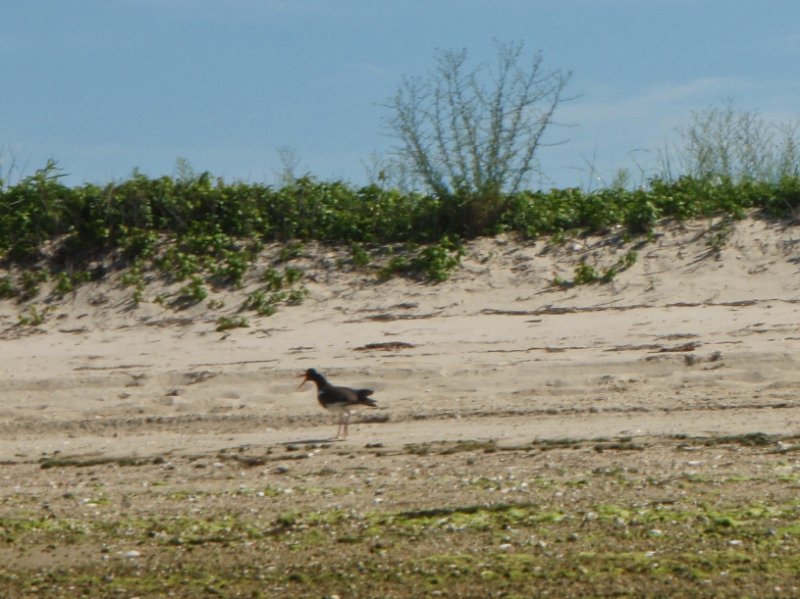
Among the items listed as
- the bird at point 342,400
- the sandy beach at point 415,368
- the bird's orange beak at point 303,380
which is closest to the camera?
the sandy beach at point 415,368

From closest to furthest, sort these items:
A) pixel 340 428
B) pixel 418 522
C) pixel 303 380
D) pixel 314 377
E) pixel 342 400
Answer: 1. pixel 418 522
2. pixel 342 400
3. pixel 340 428
4. pixel 314 377
5. pixel 303 380

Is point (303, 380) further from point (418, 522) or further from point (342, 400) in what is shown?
point (418, 522)

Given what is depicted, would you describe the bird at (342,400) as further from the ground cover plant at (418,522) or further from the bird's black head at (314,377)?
the ground cover plant at (418,522)

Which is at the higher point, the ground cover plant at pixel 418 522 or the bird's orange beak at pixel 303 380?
the bird's orange beak at pixel 303 380

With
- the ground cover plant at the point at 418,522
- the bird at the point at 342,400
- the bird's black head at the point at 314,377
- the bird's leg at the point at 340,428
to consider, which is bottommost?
the ground cover plant at the point at 418,522

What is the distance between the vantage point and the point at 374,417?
12633 millimetres

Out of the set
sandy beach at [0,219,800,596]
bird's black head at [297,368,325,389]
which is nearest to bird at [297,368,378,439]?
sandy beach at [0,219,800,596]

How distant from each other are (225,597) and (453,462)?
316cm

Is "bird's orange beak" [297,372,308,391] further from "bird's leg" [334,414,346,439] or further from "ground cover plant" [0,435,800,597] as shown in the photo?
"ground cover plant" [0,435,800,597]

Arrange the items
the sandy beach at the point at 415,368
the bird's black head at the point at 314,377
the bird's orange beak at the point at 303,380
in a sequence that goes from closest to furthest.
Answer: the sandy beach at the point at 415,368 < the bird's black head at the point at 314,377 < the bird's orange beak at the point at 303,380

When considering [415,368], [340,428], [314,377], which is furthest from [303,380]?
[340,428]

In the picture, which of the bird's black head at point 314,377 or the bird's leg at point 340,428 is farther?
the bird's black head at point 314,377

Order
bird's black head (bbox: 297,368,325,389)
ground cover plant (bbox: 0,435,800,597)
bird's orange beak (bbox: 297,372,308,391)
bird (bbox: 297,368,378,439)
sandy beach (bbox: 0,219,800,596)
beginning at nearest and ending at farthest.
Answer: ground cover plant (bbox: 0,435,800,597) < sandy beach (bbox: 0,219,800,596) < bird (bbox: 297,368,378,439) < bird's black head (bbox: 297,368,325,389) < bird's orange beak (bbox: 297,372,308,391)

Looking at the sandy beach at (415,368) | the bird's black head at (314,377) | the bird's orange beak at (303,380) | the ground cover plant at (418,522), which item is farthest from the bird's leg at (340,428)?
the bird's orange beak at (303,380)
